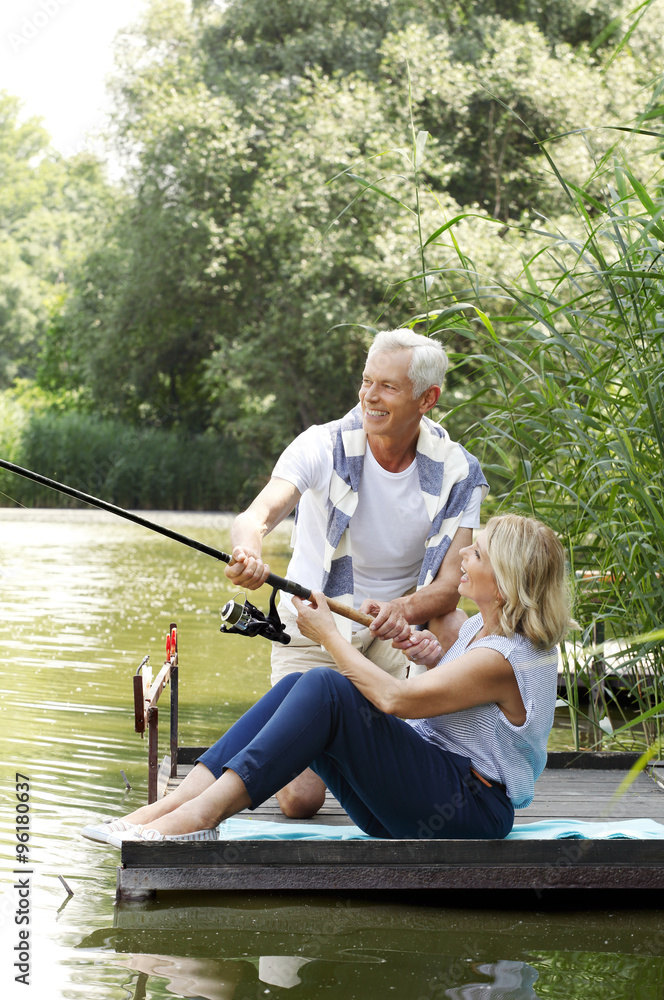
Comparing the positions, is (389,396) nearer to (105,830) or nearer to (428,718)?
(428,718)

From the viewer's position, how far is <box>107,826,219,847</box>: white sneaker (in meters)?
2.93

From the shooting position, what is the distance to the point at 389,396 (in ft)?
11.8

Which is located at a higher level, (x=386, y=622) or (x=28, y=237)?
(x=28, y=237)

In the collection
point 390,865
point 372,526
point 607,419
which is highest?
point 607,419

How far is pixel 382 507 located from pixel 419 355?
507mm

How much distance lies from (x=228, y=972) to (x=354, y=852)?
0.52m

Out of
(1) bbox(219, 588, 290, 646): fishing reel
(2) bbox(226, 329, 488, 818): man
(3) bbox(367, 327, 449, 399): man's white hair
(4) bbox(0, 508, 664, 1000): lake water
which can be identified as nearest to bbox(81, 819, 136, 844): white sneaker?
(4) bbox(0, 508, 664, 1000): lake water

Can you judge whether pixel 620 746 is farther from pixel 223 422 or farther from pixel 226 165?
pixel 223 422

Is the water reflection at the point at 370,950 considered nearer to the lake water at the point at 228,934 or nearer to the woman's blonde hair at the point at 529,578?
the lake water at the point at 228,934

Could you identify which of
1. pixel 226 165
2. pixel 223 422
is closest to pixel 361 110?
pixel 226 165

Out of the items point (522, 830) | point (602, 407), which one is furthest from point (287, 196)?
point (522, 830)

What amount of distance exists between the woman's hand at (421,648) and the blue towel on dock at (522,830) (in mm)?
536

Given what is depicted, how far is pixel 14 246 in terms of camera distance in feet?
131

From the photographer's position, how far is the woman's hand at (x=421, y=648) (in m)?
3.43
